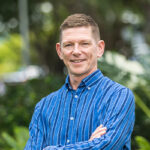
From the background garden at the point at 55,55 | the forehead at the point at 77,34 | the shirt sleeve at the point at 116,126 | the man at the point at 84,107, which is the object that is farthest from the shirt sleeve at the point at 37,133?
the background garden at the point at 55,55

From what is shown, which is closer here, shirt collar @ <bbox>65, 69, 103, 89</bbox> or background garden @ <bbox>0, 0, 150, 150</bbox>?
shirt collar @ <bbox>65, 69, 103, 89</bbox>

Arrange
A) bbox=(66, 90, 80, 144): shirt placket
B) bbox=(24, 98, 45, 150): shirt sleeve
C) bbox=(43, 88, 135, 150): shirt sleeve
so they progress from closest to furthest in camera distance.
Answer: bbox=(43, 88, 135, 150): shirt sleeve < bbox=(66, 90, 80, 144): shirt placket < bbox=(24, 98, 45, 150): shirt sleeve

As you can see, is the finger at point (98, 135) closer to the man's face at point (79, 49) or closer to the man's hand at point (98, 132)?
the man's hand at point (98, 132)

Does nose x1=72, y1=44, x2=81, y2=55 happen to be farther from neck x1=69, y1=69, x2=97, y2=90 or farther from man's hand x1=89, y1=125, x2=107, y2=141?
man's hand x1=89, y1=125, x2=107, y2=141

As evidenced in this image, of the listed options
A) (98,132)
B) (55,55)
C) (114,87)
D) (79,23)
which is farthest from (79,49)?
(55,55)

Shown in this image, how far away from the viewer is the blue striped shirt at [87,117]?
2344 mm

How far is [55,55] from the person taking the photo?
594 inches

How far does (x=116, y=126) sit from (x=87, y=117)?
0.20 metres

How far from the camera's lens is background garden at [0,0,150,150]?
602cm

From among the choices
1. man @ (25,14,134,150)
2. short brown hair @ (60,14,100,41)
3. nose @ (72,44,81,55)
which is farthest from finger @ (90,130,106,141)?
short brown hair @ (60,14,100,41)

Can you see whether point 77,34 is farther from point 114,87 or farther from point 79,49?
point 114,87

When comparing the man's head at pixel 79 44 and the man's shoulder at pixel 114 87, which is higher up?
the man's head at pixel 79 44

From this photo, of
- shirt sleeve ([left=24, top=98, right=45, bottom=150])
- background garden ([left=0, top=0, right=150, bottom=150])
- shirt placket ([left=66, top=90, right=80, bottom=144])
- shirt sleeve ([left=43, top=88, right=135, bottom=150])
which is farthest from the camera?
background garden ([left=0, top=0, right=150, bottom=150])

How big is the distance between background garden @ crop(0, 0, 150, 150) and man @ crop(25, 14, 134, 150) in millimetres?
1576
